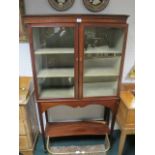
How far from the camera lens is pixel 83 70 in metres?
1.78

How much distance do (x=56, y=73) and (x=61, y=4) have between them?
2.24ft

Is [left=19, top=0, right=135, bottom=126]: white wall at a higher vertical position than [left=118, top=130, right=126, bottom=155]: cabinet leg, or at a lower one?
higher

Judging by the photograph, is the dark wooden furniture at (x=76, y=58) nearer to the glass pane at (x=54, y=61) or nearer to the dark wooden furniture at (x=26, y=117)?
the glass pane at (x=54, y=61)

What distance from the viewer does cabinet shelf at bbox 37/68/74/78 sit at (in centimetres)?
185

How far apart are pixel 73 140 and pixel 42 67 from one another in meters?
1.04

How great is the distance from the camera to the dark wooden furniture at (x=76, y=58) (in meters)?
1.59

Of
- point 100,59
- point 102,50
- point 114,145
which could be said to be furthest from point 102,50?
point 114,145

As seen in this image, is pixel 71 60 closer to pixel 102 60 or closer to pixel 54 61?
pixel 54 61

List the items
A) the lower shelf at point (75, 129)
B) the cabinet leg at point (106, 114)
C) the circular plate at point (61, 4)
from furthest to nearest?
the cabinet leg at point (106, 114) < the lower shelf at point (75, 129) < the circular plate at point (61, 4)

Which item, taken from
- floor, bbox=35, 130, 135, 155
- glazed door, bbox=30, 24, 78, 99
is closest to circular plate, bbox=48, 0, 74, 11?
glazed door, bbox=30, 24, 78, 99

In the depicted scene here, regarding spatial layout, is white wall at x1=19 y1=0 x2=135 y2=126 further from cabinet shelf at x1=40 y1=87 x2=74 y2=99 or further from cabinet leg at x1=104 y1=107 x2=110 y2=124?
cabinet leg at x1=104 y1=107 x2=110 y2=124

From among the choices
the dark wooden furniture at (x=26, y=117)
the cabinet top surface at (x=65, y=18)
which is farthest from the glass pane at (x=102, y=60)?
the dark wooden furniture at (x=26, y=117)

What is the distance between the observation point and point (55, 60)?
6.34 ft
